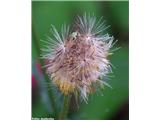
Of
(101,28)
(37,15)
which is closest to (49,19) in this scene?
(37,15)

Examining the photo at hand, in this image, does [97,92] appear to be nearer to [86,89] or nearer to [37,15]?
[86,89]

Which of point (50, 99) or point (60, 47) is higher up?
point (60, 47)
